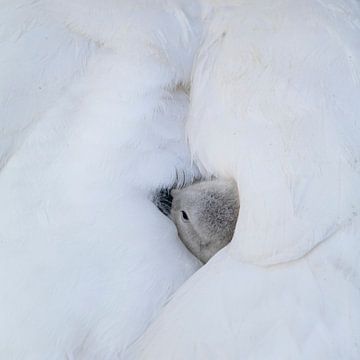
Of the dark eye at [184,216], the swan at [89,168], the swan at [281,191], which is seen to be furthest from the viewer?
the dark eye at [184,216]

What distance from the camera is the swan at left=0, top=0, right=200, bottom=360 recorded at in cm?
139

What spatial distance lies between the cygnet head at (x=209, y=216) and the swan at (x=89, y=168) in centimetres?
3

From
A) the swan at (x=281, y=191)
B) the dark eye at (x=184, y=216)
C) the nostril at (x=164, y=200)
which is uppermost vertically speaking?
the swan at (x=281, y=191)

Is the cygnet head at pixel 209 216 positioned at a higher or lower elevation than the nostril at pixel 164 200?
higher

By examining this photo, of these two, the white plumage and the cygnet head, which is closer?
the white plumage

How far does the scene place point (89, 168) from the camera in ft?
4.84

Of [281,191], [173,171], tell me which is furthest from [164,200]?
[281,191]

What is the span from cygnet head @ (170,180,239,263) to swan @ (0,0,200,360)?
0.03m

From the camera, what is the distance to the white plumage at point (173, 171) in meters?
1.30

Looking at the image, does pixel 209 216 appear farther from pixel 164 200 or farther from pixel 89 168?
pixel 89 168

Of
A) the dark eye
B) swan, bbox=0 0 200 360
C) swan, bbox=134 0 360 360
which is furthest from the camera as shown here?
the dark eye

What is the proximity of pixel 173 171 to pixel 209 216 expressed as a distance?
4.2 inches

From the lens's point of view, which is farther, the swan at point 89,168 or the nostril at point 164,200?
the nostril at point 164,200

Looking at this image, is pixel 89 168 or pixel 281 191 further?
pixel 89 168
